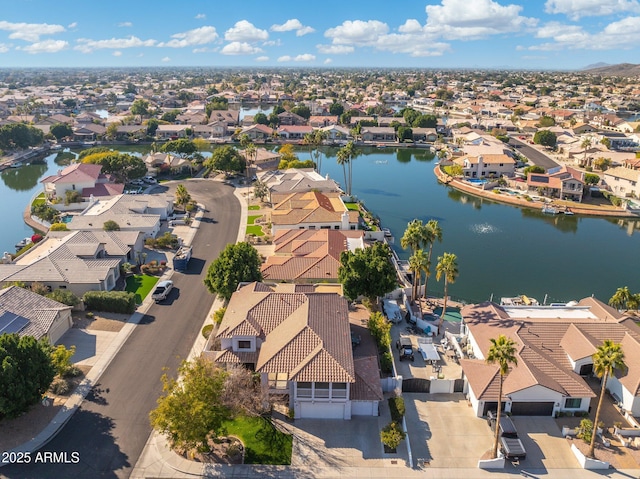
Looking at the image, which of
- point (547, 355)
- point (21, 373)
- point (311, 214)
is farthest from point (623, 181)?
point (21, 373)

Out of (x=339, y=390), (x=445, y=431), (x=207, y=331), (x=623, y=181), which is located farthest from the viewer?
(x=623, y=181)

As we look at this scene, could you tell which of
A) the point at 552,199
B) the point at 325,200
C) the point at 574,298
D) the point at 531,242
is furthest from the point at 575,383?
the point at 552,199

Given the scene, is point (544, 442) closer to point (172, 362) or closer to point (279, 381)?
point (279, 381)

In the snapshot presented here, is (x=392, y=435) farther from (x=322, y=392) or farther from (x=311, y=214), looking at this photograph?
(x=311, y=214)

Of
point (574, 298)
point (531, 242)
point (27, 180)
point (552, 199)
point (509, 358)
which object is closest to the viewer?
point (509, 358)

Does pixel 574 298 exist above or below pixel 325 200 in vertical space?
below

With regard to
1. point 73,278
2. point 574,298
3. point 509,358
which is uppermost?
point 509,358

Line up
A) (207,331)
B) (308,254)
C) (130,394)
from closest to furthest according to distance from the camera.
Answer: (130,394) → (207,331) → (308,254)
